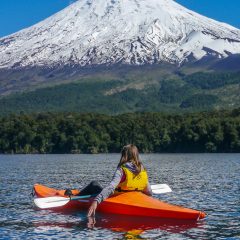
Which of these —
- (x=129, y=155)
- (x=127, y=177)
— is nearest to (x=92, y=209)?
(x=127, y=177)

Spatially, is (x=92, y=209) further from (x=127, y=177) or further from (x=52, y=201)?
(x=52, y=201)

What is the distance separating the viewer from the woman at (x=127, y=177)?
74.4ft

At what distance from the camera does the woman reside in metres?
22.7

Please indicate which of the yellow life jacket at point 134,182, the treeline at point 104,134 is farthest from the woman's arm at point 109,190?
the treeline at point 104,134

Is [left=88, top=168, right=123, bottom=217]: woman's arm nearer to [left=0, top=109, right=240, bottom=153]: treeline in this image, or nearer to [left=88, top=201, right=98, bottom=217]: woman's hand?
[left=88, top=201, right=98, bottom=217]: woman's hand

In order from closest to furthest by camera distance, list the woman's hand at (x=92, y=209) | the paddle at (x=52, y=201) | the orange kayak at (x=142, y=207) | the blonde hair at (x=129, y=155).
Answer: the woman's hand at (x=92, y=209) < the blonde hair at (x=129, y=155) < the orange kayak at (x=142, y=207) < the paddle at (x=52, y=201)

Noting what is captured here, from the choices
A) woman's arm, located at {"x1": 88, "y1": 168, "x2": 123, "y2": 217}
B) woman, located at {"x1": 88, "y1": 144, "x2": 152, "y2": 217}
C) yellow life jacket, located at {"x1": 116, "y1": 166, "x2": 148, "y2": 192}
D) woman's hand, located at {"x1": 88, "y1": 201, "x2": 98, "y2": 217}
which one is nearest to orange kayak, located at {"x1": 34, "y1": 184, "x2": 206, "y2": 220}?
→ yellow life jacket, located at {"x1": 116, "y1": 166, "x2": 148, "y2": 192}

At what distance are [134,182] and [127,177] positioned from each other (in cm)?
47

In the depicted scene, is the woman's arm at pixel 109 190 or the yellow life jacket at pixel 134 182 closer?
the woman's arm at pixel 109 190

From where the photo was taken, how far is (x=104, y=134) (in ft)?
432

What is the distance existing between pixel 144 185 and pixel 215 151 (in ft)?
323

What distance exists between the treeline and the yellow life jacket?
98.8m

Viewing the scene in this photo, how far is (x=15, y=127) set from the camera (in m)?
132

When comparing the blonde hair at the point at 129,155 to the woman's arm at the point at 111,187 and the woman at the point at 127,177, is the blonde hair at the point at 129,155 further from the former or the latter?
the woman's arm at the point at 111,187
